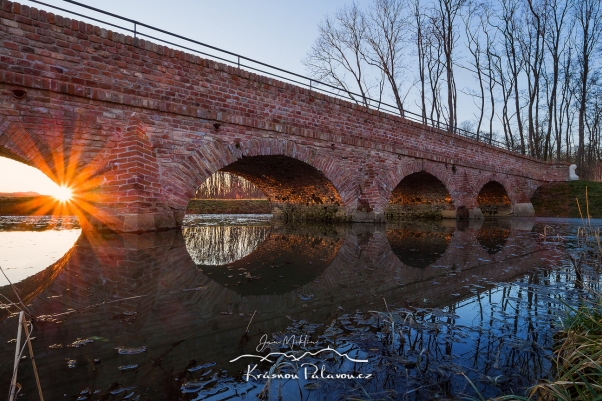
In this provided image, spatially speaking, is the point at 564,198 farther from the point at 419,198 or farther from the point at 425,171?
the point at 425,171

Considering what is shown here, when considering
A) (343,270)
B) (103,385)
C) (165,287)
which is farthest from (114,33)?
(103,385)

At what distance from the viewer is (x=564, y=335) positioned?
173 cm

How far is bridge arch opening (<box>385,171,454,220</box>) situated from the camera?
1398 centimetres

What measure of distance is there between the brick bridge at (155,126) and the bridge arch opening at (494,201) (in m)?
10.5

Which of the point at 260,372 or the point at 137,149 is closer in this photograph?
the point at 260,372

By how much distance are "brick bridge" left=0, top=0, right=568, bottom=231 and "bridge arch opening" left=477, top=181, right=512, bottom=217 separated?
414 inches

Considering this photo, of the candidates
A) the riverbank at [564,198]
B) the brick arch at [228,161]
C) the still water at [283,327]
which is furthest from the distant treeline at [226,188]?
the still water at [283,327]

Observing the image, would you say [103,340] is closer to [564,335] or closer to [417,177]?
[564,335]

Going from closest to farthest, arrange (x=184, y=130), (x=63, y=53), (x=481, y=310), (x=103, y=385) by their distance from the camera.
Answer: (x=103, y=385) → (x=481, y=310) → (x=63, y=53) → (x=184, y=130)

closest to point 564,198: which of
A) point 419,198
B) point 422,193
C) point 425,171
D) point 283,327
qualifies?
point 419,198

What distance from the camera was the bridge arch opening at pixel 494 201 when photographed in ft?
60.2

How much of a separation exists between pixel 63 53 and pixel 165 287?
16.5ft

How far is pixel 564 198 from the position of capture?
1938 cm

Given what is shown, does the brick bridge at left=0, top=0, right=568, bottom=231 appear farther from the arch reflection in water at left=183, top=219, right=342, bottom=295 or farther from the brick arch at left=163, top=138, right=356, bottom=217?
the arch reflection in water at left=183, top=219, right=342, bottom=295
